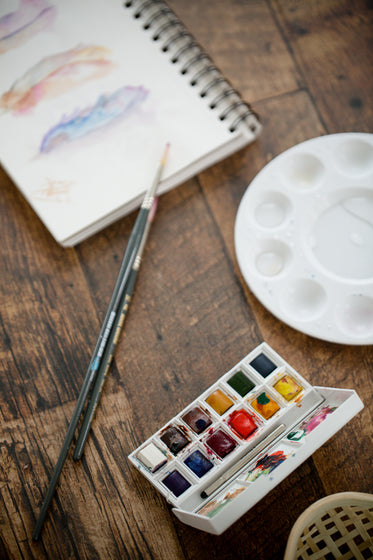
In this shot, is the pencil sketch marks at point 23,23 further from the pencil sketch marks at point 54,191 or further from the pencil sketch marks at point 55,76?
the pencil sketch marks at point 54,191

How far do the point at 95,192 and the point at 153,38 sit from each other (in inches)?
12.4

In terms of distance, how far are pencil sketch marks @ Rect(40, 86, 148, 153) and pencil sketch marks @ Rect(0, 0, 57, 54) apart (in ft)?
0.57

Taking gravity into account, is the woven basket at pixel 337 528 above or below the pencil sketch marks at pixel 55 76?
below

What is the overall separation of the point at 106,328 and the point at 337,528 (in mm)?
460

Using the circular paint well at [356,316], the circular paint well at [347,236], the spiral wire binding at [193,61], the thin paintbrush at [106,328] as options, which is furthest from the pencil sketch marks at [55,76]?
the circular paint well at [356,316]

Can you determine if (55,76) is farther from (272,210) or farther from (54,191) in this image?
(272,210)

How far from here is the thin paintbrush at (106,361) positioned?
0.77m

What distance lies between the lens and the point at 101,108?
85 centimetres

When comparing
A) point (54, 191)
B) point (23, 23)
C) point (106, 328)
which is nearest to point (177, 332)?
point (106, 328)

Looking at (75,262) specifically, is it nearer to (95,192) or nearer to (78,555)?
(95,192)

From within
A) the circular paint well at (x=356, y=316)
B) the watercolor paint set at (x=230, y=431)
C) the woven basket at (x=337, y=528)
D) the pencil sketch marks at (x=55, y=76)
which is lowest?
the woven basket at (x=337, y=528)

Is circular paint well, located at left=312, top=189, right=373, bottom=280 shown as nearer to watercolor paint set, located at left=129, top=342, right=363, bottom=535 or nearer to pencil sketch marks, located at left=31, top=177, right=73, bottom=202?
watercolor paint set, located at left=129, top=342, right=363, bottom=535

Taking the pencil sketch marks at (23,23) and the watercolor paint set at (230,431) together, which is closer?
the watercolor paint set at (230,431)

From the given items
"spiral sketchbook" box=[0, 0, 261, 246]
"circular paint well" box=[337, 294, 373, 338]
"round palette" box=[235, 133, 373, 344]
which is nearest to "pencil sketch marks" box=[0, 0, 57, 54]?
"spiral sketchbook" box=[0, 0, 261, 246]
